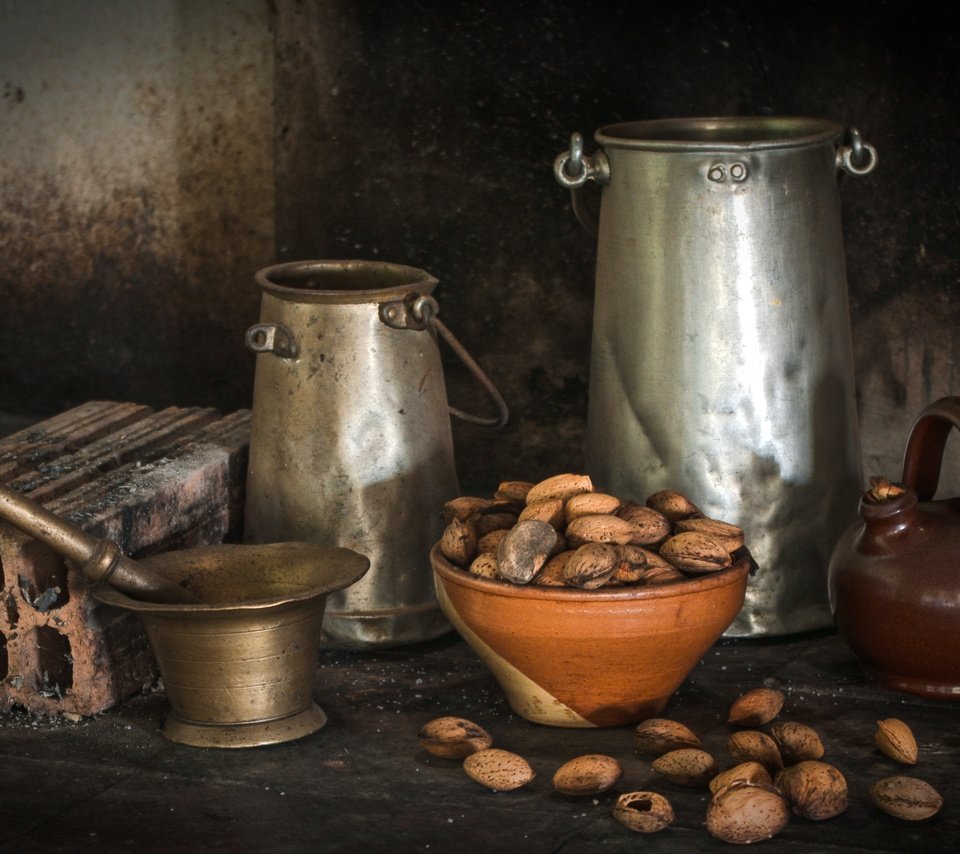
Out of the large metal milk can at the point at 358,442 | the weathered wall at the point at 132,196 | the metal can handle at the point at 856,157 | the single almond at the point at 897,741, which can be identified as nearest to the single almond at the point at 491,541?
the large metal milk can at the point at 358,442

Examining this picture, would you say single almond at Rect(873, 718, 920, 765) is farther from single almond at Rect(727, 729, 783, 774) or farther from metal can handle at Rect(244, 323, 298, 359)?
metal can handle at Rect(244, 323, 298, 359)

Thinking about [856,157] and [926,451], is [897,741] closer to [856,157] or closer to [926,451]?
[926,451]

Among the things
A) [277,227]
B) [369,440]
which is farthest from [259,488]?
[277,227]

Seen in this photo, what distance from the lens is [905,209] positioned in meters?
3.32

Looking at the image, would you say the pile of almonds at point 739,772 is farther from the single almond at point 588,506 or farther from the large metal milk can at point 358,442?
the large metal milk can at point 358,442

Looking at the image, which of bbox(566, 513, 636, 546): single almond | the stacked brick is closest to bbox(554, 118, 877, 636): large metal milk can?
bbox(566, 513, 636, 546): single almond

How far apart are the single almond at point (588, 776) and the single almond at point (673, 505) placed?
46 centimetres

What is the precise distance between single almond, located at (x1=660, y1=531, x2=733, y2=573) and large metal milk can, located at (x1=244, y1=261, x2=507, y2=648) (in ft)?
1.88

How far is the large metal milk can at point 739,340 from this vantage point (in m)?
2.78

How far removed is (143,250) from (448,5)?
0.88 metres

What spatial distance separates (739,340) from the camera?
2799mm

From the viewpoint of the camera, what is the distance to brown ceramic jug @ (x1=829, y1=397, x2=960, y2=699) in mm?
2529

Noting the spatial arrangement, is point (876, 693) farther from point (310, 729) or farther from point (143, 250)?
point (143, 250)

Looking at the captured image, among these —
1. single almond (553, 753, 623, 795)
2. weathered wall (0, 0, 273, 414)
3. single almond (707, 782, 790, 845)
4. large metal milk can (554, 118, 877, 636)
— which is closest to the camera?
single almond (707, 782, 790, 845)
